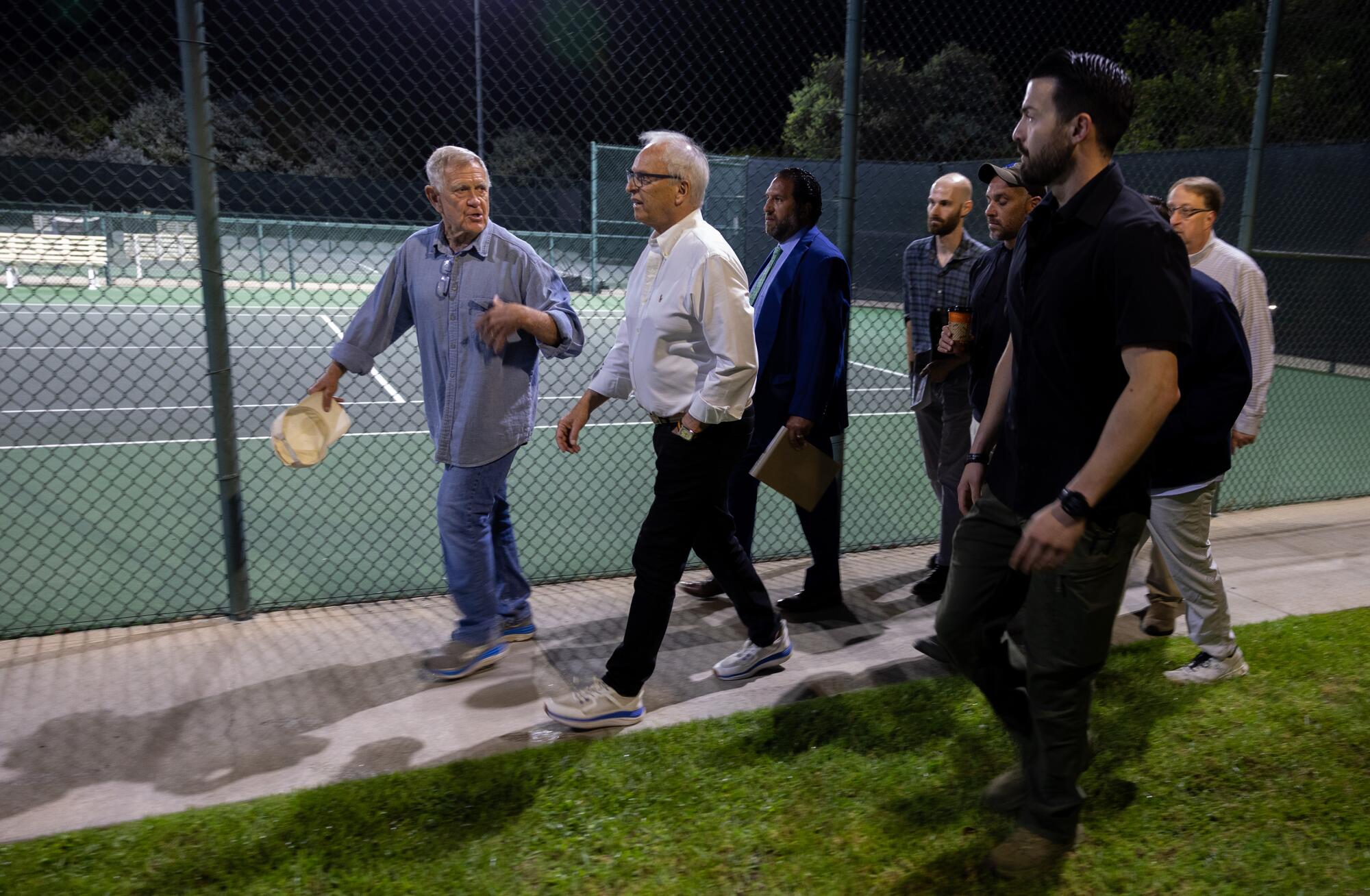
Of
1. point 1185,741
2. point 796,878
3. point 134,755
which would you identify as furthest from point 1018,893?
point 134,755

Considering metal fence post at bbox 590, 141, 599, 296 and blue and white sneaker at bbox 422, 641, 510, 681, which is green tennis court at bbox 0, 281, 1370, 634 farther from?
metal fence post at bbox 590, 141, 599, 296

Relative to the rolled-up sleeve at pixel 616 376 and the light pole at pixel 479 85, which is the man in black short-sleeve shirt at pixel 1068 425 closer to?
the rolled-up sleeve at pixel 616 376

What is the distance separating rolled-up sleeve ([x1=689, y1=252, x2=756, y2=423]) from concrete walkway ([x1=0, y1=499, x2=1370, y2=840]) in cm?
117

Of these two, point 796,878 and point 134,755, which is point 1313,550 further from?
point 134,755

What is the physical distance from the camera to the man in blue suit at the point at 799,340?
405cm

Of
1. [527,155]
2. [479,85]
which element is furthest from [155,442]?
[527,155]

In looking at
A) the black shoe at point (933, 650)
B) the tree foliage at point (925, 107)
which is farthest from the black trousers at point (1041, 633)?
the tree foliage at point (925, 107)

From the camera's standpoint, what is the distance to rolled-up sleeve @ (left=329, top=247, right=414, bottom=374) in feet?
12.4

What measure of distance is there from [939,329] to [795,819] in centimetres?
233

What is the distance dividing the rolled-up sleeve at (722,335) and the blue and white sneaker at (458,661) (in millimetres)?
1368

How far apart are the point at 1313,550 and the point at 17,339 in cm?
1479

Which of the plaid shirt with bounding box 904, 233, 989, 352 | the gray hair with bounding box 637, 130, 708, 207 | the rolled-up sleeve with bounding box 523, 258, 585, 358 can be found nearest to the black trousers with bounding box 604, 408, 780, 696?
the rolled-up sleeve with bounding box 523, 258, 585, 358

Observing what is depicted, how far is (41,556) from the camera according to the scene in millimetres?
5289

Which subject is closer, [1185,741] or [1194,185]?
[1185,741]
